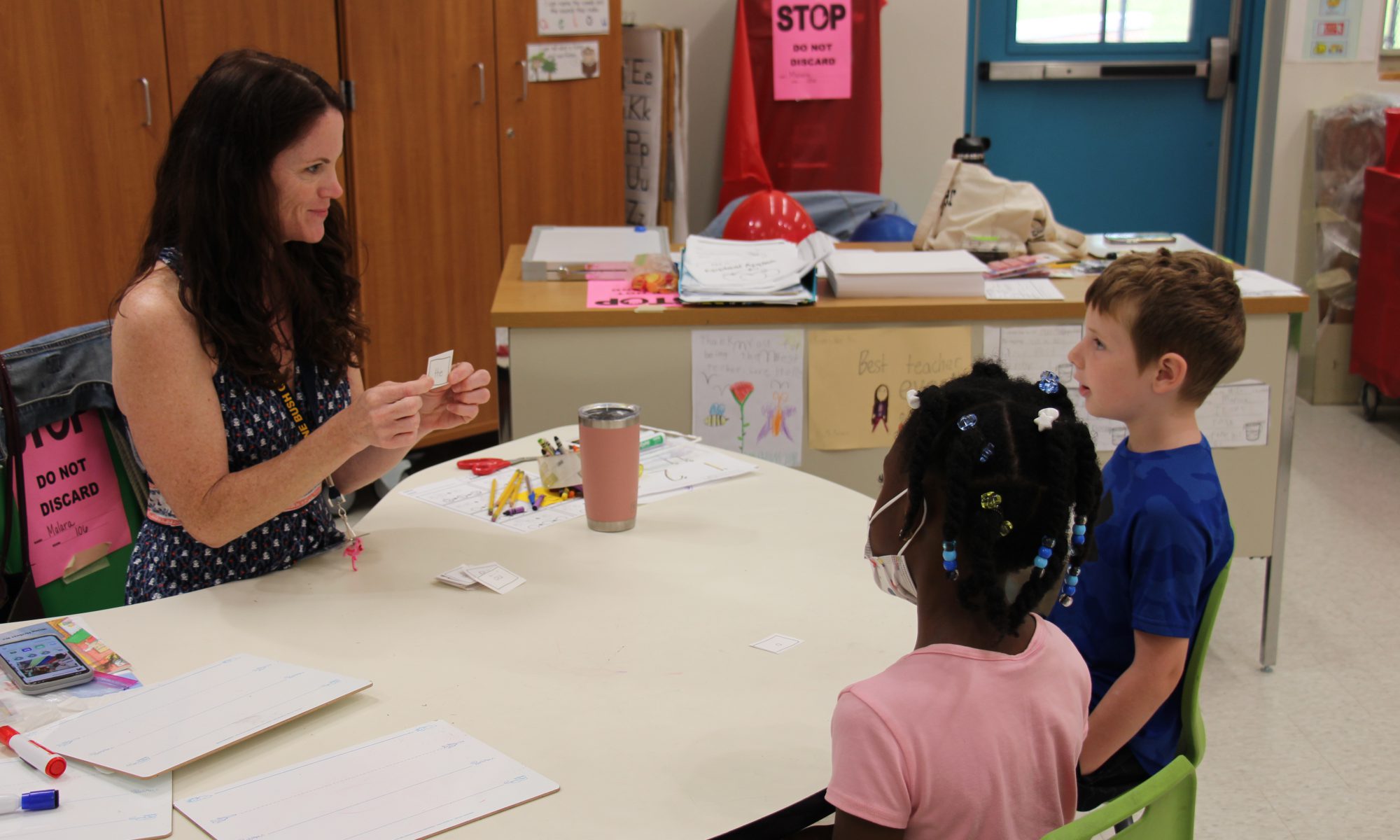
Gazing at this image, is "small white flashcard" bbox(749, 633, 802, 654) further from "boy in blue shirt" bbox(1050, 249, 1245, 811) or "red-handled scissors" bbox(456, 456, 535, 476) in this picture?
"red-handled scissors" bbox(456, 456, 535, 476)

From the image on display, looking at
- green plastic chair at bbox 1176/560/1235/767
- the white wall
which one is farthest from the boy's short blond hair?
the white wall

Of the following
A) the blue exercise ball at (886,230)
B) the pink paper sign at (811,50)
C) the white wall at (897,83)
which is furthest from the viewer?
the white wall at (897,83)

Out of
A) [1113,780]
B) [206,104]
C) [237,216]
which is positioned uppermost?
[206,104]

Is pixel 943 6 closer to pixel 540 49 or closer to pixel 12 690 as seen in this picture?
pixel 540 49

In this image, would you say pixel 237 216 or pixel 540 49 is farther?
pixel 540 49

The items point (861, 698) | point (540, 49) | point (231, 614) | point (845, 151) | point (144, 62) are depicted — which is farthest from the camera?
point (845, 151)

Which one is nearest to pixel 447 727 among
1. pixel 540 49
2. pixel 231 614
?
pixel 231 614

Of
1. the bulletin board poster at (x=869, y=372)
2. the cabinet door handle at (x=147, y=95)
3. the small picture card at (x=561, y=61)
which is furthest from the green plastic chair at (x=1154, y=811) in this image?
the small picture card at (x=561, y=61)

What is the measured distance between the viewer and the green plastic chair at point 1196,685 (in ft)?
4.58

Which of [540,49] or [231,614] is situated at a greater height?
[540,49]

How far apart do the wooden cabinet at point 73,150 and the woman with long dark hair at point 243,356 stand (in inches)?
63.0

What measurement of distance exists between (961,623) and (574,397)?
5.22 feet

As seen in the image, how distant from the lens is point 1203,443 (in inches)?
59.0

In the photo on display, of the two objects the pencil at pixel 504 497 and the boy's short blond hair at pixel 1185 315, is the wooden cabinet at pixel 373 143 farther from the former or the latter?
the boy's short blond hair at pixel 1185 315
